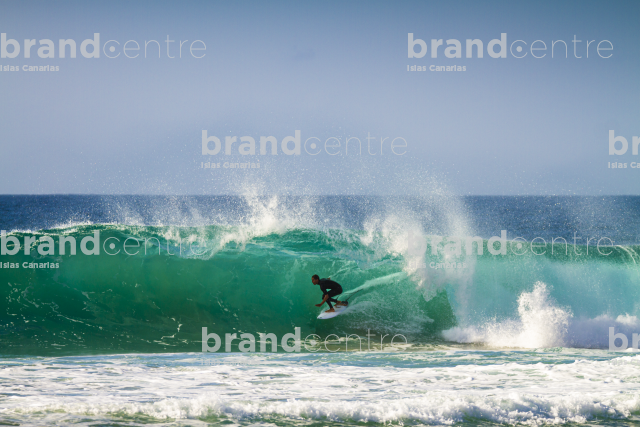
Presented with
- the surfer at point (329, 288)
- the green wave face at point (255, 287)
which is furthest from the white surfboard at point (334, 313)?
the green wave face at point (255, 287)

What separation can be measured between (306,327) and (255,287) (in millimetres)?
2029

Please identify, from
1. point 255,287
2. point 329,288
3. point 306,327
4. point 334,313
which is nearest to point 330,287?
point 329,288

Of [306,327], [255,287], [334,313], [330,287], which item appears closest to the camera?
[330,287]

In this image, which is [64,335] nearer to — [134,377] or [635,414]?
[134,377]

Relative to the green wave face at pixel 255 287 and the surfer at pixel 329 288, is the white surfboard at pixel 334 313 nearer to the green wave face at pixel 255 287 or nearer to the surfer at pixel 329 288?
the surfer at pixel 329 288

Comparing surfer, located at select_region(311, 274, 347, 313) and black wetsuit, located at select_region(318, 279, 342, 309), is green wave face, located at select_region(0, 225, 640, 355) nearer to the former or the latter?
surfer, located at select_region(311, 274, 347, 313)

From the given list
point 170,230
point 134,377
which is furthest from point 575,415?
point 170,230

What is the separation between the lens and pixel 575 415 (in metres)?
5.06

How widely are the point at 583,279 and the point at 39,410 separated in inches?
472

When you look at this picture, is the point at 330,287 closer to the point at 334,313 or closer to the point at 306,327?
the point at 334,313

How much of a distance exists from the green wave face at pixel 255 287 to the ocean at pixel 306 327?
49 millimetres

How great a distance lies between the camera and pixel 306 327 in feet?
34.5

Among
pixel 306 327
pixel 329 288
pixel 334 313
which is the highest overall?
pixel 329 288

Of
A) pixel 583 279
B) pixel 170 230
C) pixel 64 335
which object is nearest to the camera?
pixel 64 335
